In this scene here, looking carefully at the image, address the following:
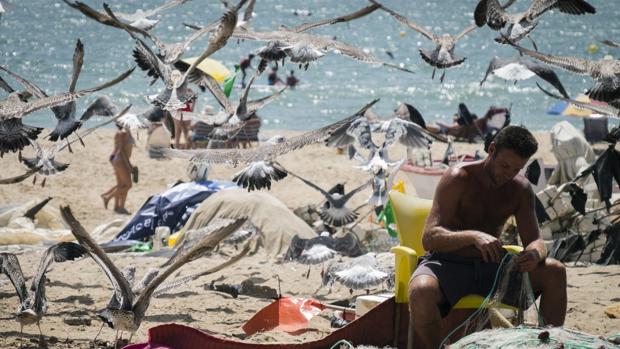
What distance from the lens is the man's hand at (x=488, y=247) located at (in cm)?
441

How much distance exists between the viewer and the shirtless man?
→ 4457mm

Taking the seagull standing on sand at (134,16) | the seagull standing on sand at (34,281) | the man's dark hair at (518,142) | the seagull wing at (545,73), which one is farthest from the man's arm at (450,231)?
the seagull wing at (545,73)

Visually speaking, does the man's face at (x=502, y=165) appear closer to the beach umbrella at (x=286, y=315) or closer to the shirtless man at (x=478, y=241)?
the shirtless man at (x=478, y=241)

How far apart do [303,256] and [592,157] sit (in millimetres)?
4730

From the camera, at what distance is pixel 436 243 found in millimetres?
4582

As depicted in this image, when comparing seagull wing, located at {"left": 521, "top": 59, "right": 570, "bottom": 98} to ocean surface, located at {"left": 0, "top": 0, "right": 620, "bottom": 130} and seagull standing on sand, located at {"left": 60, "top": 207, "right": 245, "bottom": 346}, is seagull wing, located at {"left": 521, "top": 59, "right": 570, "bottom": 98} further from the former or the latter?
ocean surface, located at {"left": 0, "top": 0, "right": 620, "bottom": 130}

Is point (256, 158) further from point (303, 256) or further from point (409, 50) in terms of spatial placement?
point (409, 50)

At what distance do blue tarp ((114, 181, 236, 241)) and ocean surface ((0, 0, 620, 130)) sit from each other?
248cm

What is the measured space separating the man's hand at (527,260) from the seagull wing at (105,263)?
1956mm

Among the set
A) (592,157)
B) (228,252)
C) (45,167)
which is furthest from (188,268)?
(592,157)

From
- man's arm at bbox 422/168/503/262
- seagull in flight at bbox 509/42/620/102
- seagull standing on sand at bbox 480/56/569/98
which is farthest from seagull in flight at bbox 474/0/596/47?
man's arm at bbox 422/168/503/262

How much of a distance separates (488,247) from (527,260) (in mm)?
203

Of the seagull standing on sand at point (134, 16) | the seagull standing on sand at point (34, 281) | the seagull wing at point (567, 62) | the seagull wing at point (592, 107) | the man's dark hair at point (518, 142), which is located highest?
the seagull standing on sand at point (134, 16)

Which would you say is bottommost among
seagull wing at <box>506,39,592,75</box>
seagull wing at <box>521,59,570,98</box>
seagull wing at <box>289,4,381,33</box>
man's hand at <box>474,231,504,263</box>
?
man's hand at <box>474,231,504,263</box>
